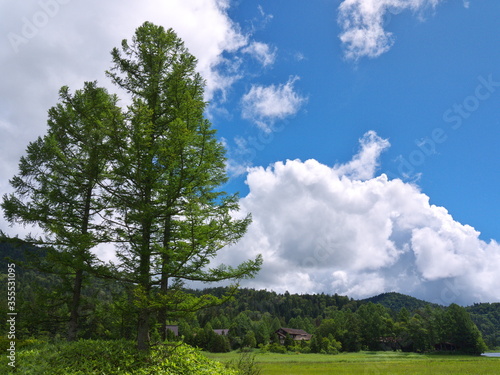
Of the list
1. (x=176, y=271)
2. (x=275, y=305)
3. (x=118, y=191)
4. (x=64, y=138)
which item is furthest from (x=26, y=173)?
(x=275, y=305)

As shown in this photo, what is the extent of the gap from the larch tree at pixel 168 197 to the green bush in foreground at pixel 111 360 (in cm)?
80

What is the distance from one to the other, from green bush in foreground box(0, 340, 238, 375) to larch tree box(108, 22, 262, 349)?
800 mm

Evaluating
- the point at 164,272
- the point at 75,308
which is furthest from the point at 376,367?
the point at 164,272

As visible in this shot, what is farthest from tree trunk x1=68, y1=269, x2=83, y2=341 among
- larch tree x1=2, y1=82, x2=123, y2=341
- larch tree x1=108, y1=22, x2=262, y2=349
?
larch tree x1=108, y1=22, x2=262, y2=349

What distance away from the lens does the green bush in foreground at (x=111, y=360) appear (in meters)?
8.82

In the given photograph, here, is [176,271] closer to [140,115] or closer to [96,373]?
[96,373]

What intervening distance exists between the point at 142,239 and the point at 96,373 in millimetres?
4180

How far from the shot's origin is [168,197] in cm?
1092

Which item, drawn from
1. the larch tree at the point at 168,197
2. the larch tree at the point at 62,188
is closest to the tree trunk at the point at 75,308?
the larch tree at the point at 62,188

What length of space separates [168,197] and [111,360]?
532cm

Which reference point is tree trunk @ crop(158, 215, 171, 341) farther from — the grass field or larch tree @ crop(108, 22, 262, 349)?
the grass field

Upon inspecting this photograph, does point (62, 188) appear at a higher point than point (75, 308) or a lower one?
higher

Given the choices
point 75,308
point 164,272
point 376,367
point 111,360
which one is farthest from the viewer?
point 376,367

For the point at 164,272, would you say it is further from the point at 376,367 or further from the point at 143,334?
the point at 376,367
